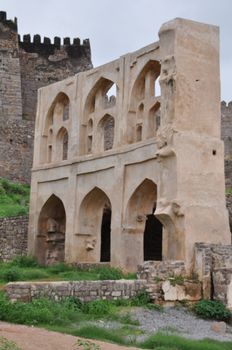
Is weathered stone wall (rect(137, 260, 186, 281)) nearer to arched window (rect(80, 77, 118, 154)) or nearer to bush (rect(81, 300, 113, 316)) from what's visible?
bush (rect(81, 300, 113, 316))

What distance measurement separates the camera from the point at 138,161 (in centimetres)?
2169

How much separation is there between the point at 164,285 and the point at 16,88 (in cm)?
2566

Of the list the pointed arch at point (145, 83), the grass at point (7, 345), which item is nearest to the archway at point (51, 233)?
the pointed arch at point (145, 83)

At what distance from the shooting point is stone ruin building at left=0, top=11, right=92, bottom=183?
120 feet

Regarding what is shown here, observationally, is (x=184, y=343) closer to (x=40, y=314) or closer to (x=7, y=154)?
(x=40, y=314)

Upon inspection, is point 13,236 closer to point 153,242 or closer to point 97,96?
point 153,242

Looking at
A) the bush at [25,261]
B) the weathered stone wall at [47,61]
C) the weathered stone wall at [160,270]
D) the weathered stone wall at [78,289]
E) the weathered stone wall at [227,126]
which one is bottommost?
the weathered stone wall at [78,289]

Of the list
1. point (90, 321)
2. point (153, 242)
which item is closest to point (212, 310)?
point (90, 321)

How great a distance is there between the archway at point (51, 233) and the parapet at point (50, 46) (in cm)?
2015

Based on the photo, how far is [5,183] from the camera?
33.7 meters

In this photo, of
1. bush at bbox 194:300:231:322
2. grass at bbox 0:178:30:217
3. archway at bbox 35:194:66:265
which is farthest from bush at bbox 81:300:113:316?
grass at bbox 0:178:30:217

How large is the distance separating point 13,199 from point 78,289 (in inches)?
645

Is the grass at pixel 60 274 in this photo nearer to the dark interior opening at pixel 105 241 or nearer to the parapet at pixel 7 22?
the dark interior opening at pixel 105 241

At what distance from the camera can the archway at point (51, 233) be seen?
1022 inches
